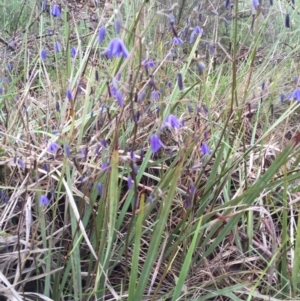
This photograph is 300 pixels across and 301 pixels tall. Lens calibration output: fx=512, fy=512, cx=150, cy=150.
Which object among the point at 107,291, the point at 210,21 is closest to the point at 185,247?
the point at 107,291

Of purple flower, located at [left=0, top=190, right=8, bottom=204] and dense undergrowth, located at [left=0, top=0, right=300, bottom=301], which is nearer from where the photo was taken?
dense undergrowth, located at [left=0, top=0, right=300, bottom=301]

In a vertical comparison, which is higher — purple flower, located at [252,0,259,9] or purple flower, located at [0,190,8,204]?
purple flower, located at [252,0,259,9]

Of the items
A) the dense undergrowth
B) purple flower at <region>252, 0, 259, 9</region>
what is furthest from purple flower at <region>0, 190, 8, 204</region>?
purple flower at <region>252, 0, 259, 9</region>

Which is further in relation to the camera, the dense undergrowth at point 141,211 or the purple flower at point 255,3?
the purple flower at point 255,3

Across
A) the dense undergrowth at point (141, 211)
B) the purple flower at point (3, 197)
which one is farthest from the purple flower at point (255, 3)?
the purple flower at point (3, 197)

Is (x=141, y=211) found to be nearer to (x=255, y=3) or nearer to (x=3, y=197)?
(x=3, y=197)

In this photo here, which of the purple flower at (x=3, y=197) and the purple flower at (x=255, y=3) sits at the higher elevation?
the purple flower at (x=255, y=3)

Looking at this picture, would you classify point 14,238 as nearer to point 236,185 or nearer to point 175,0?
point 236,185

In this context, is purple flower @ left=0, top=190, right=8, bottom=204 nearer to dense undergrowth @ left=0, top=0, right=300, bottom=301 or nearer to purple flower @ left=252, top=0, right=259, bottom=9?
dense undergrowth @ left=0, top=0, right=300, bottom=301

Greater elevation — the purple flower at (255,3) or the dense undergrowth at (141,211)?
the purple flower at (255,3)

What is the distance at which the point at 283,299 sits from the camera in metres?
1.28

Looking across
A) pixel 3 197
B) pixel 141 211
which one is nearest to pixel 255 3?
pixel 141 211

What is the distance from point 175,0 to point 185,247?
6.90ft

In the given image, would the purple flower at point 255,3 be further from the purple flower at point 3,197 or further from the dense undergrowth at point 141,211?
the purple flower at point 3,197
